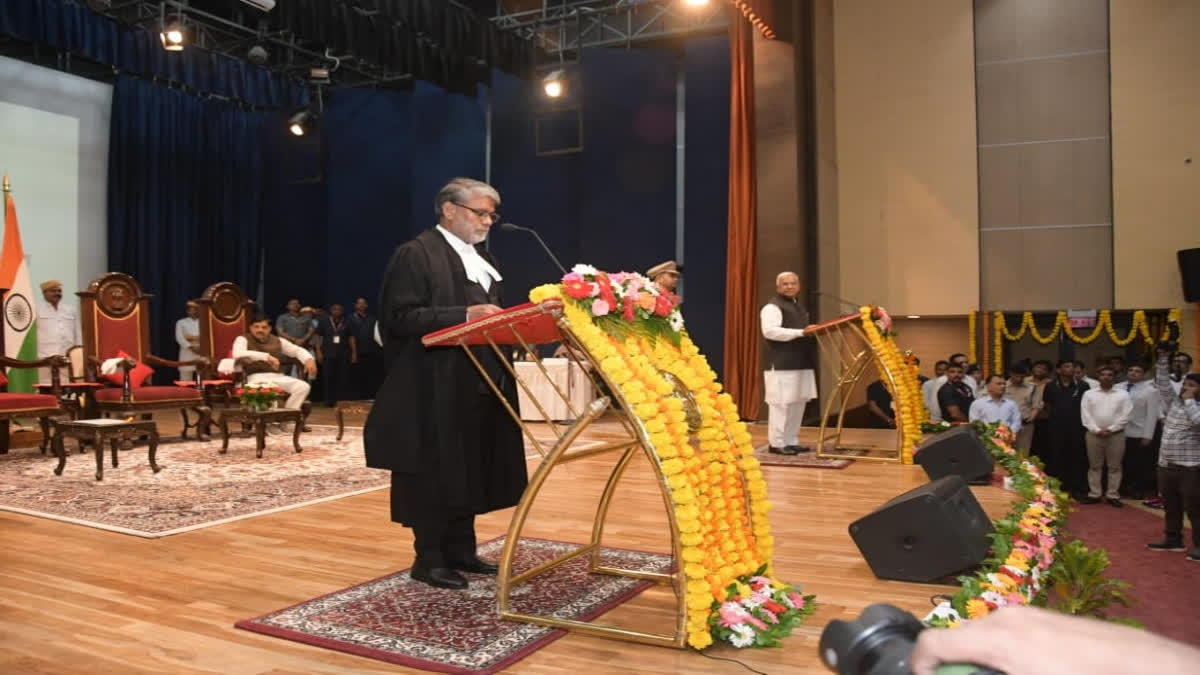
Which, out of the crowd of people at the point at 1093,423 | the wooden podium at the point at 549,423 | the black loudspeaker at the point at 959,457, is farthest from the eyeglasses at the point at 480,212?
the crowd of people at the point at 1093,423

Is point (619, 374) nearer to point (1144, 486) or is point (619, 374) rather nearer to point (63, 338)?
point (1144, 486)

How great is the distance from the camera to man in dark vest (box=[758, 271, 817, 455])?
7484 mm

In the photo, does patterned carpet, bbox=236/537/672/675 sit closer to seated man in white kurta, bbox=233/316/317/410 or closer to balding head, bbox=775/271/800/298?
balding head, bbox=775/271/800/298

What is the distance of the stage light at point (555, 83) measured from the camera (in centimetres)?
1135

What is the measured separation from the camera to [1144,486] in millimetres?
6875

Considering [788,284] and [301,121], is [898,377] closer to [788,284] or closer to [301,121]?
[788,284]

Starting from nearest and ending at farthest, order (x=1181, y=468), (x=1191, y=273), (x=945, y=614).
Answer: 1. (x=945, y=614)
2. (x=1181, y=468)
3. (x=1191, y=273)

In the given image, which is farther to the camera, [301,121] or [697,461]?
[301,121]

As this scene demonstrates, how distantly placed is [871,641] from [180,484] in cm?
612

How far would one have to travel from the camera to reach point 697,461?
2795 mm

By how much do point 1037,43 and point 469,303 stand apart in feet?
32.0

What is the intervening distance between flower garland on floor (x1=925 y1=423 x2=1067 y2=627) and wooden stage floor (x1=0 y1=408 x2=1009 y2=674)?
0.92 ft

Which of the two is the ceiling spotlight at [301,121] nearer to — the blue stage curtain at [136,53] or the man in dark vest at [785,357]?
the blue stage curtain at [136,53]

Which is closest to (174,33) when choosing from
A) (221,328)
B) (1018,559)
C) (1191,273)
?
(221,328)
